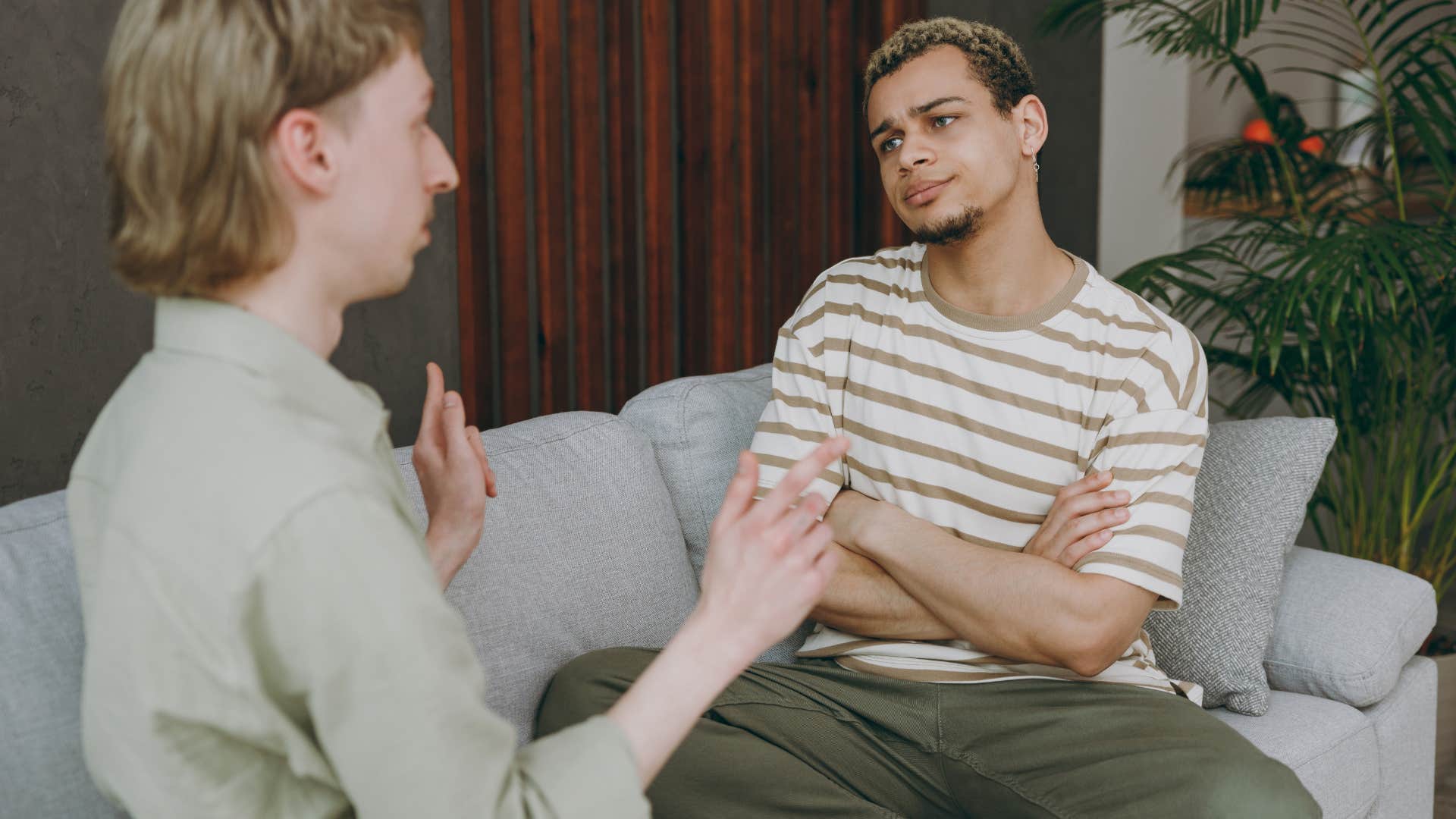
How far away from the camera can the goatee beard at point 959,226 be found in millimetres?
1584

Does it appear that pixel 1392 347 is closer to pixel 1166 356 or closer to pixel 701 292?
pixel 1166 356

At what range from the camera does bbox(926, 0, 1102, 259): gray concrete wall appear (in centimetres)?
329

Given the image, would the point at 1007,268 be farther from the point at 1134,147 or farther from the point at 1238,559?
the point at 1134,147

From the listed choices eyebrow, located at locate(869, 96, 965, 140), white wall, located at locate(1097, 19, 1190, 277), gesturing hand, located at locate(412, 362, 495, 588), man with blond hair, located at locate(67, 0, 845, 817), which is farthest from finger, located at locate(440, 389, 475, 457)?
white wall, located at locate(1097, 19, 1190, 277)

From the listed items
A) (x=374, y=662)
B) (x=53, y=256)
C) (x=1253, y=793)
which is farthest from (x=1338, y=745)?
(x=53, y=256)

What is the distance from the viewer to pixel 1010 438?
1.54 meters

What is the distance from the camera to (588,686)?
55.9 inches

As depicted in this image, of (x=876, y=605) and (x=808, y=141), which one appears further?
(x=808, y=141)

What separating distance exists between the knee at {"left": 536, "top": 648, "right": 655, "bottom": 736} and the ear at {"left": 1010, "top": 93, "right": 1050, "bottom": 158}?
0.91 meters

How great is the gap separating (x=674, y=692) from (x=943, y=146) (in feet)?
3.41

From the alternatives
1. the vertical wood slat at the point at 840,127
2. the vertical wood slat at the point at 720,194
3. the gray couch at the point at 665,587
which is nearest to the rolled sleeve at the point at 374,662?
the gray couch at the point at 665,587

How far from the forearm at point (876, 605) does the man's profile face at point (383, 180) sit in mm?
825

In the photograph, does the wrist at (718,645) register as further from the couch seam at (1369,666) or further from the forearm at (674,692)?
the couch seam at (1369,666)

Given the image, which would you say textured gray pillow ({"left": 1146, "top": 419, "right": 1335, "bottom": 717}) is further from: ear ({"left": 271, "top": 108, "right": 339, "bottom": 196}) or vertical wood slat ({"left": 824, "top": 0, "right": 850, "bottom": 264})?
ear ({"left": 271, "top": 108, "right": 339, "bottom": 196})
